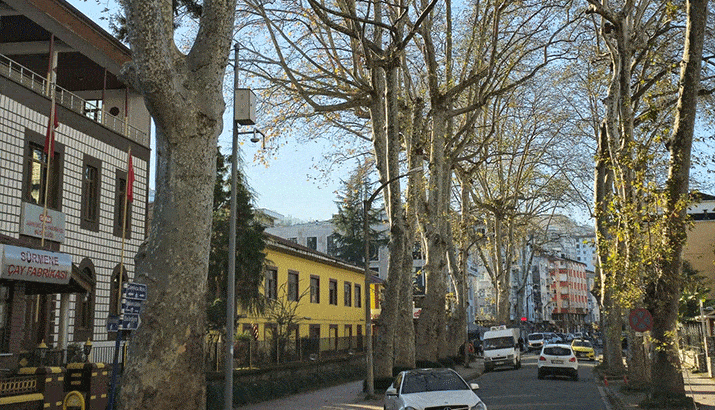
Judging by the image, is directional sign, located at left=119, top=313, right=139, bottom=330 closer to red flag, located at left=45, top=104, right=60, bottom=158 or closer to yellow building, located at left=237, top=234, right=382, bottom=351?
red flag, located at left=45, top=104, right=60, bottom=158

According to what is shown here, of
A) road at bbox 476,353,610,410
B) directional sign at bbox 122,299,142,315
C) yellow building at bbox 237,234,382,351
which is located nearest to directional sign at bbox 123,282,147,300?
directional sign at bbox 122,299,142,315

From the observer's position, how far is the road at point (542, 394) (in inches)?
739

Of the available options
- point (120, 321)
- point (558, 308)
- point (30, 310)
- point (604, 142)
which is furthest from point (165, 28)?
point (558, 308)

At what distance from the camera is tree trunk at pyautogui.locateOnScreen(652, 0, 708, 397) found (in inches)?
554

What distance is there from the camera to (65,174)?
2128cm

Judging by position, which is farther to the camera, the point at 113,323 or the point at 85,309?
the point at 85,309

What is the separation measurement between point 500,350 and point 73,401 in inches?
1193

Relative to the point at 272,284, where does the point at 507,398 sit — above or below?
below

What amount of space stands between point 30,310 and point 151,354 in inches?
539

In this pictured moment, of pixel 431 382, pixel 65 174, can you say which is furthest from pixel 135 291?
pixel 65 174

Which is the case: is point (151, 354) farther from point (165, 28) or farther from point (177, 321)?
point (165, 28)

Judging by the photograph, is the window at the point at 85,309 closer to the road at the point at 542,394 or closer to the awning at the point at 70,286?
the awning at the point at 70,286

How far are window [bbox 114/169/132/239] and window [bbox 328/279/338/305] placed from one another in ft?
67.3

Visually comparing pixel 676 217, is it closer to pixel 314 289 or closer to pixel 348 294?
pixel 314 289
